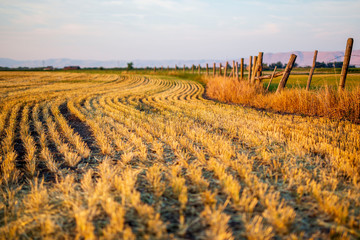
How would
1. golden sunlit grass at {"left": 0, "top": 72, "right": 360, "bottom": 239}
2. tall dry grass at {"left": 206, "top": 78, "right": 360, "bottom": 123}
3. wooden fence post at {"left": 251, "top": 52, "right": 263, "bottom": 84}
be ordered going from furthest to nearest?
wooden fence post at {"left": 251, "top": 52, "right": 263, "bottom": 84} < tall dry grass at {"left": 206, "top": 78, "right": 360, "bottom": 123} < golden sunlit grass at {"left": 0, "top": 72, "right": 360, "bottom": 239}

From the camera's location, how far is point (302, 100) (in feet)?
27.8

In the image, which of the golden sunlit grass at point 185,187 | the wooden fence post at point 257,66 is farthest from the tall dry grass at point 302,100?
the golden sunlit grass at point 185,187

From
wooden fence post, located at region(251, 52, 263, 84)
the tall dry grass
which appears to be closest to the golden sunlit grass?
the tall dry grass

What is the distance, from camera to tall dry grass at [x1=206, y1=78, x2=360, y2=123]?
690 cm

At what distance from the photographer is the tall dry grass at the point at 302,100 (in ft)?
22.6

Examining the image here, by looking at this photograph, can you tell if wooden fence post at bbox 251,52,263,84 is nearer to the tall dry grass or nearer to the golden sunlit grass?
the tall dry grass

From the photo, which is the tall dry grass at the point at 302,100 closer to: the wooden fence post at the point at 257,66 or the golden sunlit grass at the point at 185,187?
the wooden fence post at the point at 257,66

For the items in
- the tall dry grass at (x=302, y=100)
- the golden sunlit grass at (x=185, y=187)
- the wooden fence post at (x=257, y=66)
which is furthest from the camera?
the wooden fence post at (x=257, y=66)

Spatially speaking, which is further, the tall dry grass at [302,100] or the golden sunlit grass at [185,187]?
the tall dry grass at [302,100]

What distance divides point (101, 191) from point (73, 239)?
79 centimetres

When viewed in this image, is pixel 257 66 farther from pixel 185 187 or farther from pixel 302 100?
pixel 185 187

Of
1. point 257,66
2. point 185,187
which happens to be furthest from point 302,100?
point 185,187

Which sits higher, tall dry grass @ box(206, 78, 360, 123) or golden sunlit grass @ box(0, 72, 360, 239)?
tall dry grass @ box(206, 78, 360, 123)

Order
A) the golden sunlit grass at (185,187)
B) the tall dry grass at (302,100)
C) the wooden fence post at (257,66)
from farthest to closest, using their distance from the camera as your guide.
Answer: the wooden fence post at (257,66) → the tall dry grass at (302,100) → the golden sunlit grass at (185,187)
